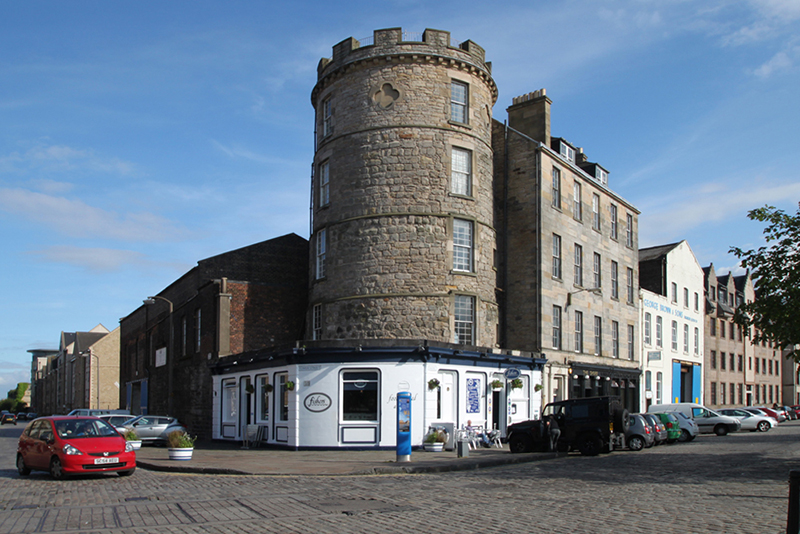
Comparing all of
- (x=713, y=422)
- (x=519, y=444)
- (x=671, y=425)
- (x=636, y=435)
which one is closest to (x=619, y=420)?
(x=636, y=435)

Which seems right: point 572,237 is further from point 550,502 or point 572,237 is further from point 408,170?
point 550,502

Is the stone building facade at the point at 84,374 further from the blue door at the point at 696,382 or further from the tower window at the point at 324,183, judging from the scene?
the blue door at the point at 696,382

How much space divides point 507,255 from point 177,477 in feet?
67.9

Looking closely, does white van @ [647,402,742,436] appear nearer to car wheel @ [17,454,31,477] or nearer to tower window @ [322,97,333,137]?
tower window @ [322,97,333,137]

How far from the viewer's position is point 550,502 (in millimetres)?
11758

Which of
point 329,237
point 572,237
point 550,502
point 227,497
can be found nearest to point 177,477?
point 227,497

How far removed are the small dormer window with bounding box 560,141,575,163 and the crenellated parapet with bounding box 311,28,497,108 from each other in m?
8.60

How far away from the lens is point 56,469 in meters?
15.8

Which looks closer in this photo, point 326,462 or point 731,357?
point 326,462

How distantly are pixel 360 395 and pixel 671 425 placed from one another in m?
14.0

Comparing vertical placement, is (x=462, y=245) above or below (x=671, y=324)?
above

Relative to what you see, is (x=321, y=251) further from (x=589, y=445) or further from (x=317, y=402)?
(x=589, y=445)

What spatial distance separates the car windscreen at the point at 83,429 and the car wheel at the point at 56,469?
54cm

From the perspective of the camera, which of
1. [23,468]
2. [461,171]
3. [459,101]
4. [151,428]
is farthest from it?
[459,101]
